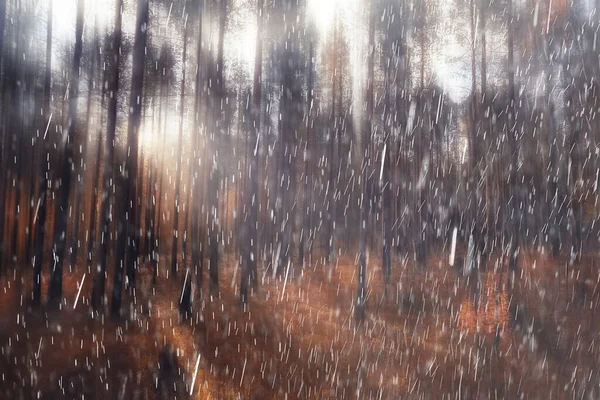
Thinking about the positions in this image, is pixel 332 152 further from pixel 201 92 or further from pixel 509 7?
pixel 509 7

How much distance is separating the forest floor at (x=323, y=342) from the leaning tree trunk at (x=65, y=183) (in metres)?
0.28

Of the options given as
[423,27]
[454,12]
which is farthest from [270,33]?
[454,12]

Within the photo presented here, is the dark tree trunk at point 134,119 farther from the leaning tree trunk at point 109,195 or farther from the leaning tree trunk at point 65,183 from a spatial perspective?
the leaning tree trunk at point 65,183

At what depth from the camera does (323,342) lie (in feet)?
18.4

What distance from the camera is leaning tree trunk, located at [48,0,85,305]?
6246 mm

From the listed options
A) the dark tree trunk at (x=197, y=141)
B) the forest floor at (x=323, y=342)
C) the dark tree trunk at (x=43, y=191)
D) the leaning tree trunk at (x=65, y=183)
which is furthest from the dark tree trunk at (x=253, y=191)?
the dark tree trunk at (x=43, y=191)

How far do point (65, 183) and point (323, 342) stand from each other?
533cm

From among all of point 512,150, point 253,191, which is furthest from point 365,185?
point 512,150

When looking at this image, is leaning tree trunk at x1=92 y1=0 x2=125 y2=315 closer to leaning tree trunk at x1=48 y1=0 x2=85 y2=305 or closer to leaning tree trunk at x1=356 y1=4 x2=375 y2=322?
leaning tree trunk at x1=48 y1=0 x2=85 y2=305

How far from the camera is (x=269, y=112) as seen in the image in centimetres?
889

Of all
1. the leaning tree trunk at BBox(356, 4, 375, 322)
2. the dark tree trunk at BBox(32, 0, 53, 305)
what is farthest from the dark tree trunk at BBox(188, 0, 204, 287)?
the leaning tree trunk at BBox(356, 4, 375, 322)

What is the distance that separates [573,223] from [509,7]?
3586 millimetres

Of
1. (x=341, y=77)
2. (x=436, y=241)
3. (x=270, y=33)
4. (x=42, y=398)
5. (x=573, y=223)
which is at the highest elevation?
(x=270, y=33)

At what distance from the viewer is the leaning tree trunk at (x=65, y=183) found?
246 inches
